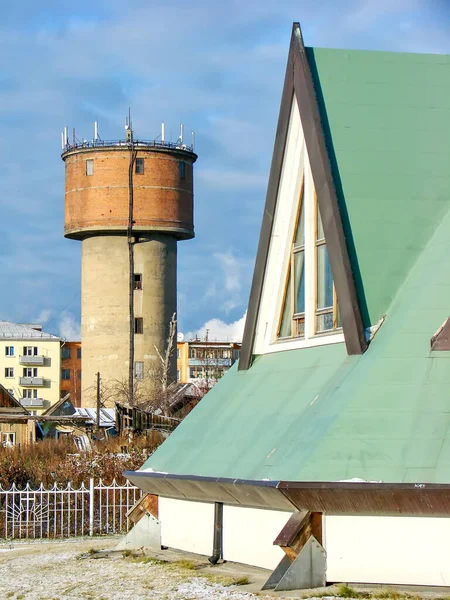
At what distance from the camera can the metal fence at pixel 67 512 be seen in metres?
28.2

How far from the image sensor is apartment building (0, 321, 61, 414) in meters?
146

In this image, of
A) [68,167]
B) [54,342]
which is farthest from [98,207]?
[54,342]

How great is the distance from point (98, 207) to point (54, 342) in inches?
2449

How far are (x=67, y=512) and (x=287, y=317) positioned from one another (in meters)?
11.5

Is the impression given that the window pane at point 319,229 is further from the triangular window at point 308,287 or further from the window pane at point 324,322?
the window pane at point 324,322

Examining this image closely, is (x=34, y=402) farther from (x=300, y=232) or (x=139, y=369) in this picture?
(x=300, y=232)

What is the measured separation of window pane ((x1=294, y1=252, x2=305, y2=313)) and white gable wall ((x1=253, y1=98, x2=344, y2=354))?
24 centimetres

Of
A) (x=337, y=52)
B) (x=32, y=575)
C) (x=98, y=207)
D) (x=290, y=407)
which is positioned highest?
(x=98, y=207)

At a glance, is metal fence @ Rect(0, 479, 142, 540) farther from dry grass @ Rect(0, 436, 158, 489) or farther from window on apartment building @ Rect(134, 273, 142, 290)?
window on apartment building @ Rect(134, 273, 142, 290)

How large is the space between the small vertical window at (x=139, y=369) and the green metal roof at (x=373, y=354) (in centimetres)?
7123

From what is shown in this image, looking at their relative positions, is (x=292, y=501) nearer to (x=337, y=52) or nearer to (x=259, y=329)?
(x=259, y=329)

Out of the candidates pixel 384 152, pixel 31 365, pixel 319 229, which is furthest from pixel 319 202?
pixel 31 365

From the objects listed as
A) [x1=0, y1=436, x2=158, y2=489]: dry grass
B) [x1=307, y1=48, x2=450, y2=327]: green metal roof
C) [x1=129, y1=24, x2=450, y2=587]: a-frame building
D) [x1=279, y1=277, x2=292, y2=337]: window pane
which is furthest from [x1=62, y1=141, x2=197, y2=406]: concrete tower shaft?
[x1=307, y1=48, x2=450, y2=327]: green metal roof

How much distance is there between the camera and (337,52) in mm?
19203
